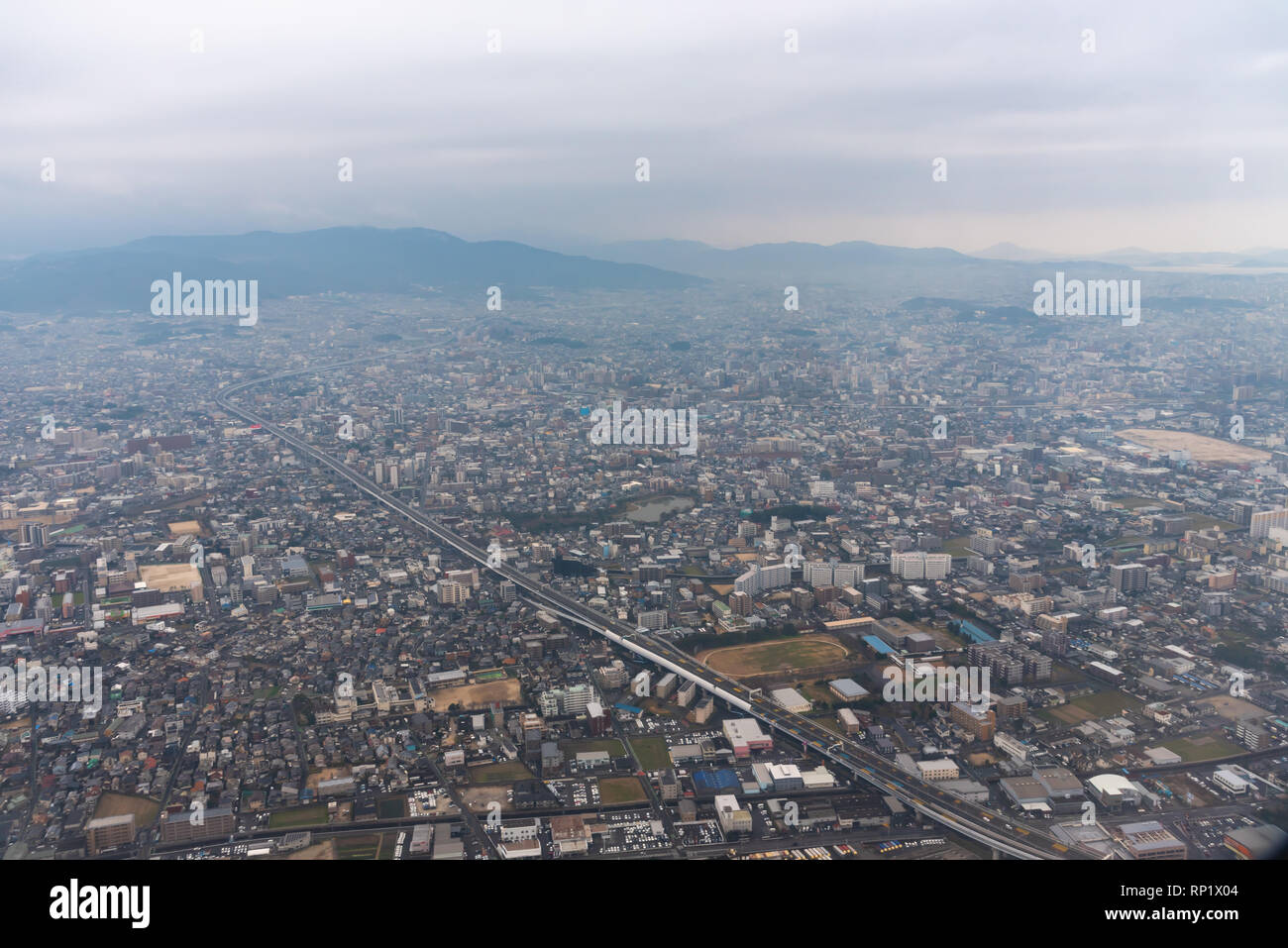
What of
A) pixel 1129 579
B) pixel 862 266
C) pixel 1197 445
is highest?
pixel 862 266

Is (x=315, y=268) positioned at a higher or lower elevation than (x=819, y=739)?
higher

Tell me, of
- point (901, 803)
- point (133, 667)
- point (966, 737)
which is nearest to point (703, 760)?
point (901, 803)

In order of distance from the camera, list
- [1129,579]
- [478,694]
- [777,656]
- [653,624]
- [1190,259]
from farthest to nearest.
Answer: [1190,259]
[1129,579]
[653,624]
[777,656]
[478,694]

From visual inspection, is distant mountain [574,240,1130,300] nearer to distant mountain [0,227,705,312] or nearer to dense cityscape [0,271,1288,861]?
distant mountain [0,227,705,312]

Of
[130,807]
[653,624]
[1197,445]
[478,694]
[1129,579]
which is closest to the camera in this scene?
[130,807]

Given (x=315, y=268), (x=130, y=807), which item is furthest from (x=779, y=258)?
(x=130, y=807)

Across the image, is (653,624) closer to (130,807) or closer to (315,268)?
(130,807)

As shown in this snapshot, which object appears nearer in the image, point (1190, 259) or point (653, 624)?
point (653, 624)

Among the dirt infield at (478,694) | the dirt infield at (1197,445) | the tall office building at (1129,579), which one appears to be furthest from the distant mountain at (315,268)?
the tall office building at (1129,579)
